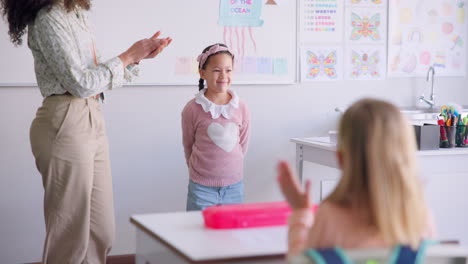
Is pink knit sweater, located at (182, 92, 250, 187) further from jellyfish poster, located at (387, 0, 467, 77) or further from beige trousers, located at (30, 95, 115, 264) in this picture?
jellyfish poster, located at (387, 0, 467, 77)

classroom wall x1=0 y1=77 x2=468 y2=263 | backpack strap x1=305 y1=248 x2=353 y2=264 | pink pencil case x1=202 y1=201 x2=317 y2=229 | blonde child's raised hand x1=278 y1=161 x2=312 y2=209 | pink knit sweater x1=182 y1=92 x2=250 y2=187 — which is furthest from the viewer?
classroom wall x1=0 y1=77 x2=468 y2=263

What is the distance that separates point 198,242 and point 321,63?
8.67 feet

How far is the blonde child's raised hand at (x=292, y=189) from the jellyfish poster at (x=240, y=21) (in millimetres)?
2536

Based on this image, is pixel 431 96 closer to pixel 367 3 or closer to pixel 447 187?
pixel 367 3

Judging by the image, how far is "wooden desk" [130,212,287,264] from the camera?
161cm

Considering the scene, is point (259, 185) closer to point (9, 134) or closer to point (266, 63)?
point (266, 63)

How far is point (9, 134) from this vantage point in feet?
11.8

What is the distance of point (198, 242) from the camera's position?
1727mm

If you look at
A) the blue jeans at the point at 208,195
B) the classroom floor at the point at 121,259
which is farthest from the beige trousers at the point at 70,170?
the classroom floor at the point at 121,259

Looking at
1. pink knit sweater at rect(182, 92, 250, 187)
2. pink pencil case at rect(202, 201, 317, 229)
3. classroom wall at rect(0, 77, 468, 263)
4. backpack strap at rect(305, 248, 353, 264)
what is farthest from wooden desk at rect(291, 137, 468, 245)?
backpack strap at rect(305, 248, 353, 264)

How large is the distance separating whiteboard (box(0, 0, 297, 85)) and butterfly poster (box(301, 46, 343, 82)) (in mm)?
80

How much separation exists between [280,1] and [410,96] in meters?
1.09

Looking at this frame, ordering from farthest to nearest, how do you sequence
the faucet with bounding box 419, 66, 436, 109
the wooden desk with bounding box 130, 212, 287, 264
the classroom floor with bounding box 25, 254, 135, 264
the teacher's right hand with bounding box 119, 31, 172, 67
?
1. the faucet with bounding box 419, 66, 436, 109
2. the classroom floor with bounding box 25, 254, 135, 264
3. the teacher's right hand with bounding box 119, 31, 172, 67
4. the wooden desk with bounding box 130, 212, 287, 264

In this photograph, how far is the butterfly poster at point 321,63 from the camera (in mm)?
4160
